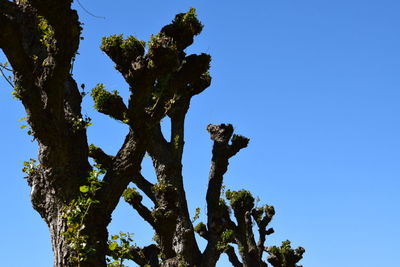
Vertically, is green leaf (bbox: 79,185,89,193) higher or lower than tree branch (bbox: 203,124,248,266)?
lower

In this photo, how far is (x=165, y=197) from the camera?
33.4 ft

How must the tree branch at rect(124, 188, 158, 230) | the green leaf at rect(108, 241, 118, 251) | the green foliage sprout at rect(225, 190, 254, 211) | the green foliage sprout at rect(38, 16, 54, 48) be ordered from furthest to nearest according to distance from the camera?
the green foliage sprout at rect(225, 190, 254, 211), the tree branch at rect(124, 188, 158, 230), the green foliage sprout at rect(38, 16, 54, 48), the green leaf at rect(108, 241, 118, 251)

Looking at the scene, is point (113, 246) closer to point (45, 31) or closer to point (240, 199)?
point (45, 31)

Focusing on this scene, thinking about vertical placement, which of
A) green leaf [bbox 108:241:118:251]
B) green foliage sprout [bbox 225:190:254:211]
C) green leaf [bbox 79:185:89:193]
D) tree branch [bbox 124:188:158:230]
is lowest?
green leaf [bbox 108:241:118:251]

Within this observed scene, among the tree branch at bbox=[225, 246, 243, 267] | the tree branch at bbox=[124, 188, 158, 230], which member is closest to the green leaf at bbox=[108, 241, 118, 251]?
the tree branch at bbox=[124, 188, 158, 230]

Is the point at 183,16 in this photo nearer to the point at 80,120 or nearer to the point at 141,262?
the point at 80,120

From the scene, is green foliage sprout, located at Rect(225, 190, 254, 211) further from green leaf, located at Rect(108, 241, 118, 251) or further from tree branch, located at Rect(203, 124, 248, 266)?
green leaf, located at Rect(108, 241, 118, 251)

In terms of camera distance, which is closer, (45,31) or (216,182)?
(45,31)

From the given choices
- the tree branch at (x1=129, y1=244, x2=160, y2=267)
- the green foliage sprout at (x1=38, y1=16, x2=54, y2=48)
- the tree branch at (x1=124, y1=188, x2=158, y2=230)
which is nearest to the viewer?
the green foliage sprout at (x1=38, y1=16, x2=54, y2=48)

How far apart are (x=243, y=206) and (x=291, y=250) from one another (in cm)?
341

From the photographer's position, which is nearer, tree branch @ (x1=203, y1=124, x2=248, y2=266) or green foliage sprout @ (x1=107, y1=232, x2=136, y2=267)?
green foliage sprout @ (x1=107, y1=232, x2=136, y2=267)

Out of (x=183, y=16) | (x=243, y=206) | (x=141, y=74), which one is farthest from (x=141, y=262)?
(x=141, y=74)

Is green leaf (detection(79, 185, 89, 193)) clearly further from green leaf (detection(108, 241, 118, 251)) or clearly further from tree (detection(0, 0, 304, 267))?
green leaf (detection(108, 241, 118, 251))

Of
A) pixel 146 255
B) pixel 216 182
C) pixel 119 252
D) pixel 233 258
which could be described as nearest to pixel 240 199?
pixel 233 258
